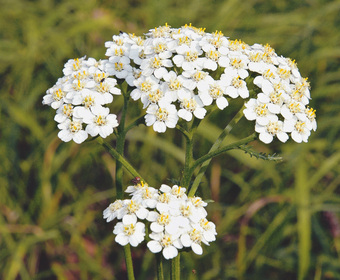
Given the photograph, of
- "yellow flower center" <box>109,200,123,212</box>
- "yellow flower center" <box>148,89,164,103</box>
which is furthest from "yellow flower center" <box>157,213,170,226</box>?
"yellow flower center" <box>148,89,164,103</box>

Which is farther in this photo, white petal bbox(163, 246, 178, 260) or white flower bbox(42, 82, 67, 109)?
white flower bbox(42, 82, 67, 109)

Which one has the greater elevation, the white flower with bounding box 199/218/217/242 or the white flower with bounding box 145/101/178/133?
the white flower with bounding box 145/101/178/133

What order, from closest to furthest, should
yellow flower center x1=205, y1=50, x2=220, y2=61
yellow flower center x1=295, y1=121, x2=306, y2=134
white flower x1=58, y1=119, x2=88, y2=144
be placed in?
white flower x1=58, y1=119, x2=88, y2=144
yellow flower center x1=295, y1=121, x2=306, y2=134
yellow flower center x1=205, y1=50, x2=220, y2=61

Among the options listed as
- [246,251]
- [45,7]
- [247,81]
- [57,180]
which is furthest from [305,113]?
[45,7]

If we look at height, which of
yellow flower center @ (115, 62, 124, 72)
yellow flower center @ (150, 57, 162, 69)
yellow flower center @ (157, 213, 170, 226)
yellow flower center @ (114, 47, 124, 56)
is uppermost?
yellow flower center @ (114, 47, 124, 56)

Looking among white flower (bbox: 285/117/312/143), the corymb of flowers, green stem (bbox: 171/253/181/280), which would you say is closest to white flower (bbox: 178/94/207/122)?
the corymb of flowers

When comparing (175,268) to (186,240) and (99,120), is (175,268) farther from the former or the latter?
(99,120)

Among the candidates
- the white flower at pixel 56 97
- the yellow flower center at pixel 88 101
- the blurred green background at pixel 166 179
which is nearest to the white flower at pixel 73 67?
the white flower at pixel 56 97

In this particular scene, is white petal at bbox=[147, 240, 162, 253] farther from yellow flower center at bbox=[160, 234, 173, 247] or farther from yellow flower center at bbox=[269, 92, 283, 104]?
yellow flower center at bbox=[269, 92, 283, 104]

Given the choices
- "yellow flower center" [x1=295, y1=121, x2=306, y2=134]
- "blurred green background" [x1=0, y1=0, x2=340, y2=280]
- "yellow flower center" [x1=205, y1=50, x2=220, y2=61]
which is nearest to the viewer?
"yellow flower center" [x1=295, y1=121, x2=306, y2=134]

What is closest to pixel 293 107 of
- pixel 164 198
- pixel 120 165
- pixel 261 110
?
pixel 261 110
